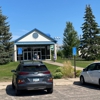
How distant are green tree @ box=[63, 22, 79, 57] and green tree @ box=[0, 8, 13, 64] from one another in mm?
19688

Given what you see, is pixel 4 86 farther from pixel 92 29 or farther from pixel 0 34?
pixel 92 29

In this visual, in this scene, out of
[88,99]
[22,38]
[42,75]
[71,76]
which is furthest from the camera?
[22,38]

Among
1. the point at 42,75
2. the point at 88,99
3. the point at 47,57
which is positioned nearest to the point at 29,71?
the point at 42,75

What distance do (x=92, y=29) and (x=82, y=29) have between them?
2483 millimetres

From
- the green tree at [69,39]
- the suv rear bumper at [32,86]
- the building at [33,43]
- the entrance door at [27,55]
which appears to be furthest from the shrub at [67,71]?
the green tree at [69,39]

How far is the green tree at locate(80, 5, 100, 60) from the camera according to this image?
172 ft

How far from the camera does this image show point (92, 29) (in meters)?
53.4

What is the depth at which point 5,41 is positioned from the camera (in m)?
41.6

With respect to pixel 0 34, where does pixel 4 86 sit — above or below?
below

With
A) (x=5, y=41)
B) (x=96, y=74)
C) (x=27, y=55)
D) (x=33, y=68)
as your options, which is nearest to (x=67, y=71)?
(x=96, y=74)

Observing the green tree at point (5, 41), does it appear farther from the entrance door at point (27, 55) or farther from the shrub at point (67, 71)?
the shrub at point (67, 71)

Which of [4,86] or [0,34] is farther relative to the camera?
A: [0,34]

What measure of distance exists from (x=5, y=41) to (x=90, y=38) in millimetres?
22051

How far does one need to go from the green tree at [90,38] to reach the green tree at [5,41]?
19494 millimetres
